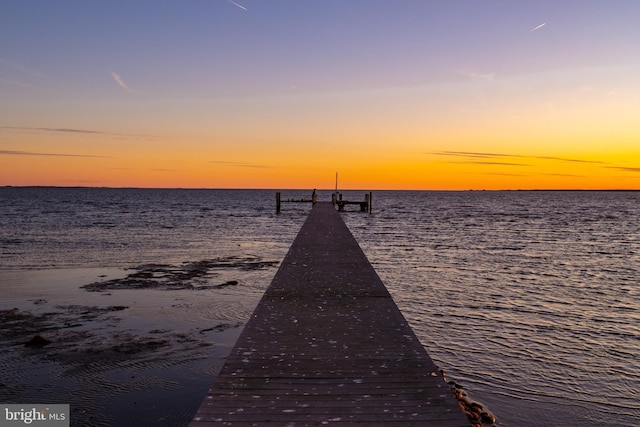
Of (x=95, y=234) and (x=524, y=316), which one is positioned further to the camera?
(x=95, y=234)

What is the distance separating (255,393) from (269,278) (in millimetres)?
13230

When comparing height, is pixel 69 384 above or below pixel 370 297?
below

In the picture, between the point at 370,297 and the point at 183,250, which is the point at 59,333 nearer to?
the point at 370,297

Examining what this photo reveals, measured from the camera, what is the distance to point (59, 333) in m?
11.1

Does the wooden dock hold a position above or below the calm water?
above

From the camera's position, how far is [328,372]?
A: 6062 mm

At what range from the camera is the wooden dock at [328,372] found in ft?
16.3

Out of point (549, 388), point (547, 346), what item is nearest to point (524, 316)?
point (547, 346)

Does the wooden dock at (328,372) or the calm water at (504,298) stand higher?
the wooden dock at (328,372)

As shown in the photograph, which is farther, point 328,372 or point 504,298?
point 504,298

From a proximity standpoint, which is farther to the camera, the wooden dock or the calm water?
the calm water

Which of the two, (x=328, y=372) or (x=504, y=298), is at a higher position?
(x=328, y=372)

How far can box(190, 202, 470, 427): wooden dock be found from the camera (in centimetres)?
497

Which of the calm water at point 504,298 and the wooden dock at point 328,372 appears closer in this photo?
the wooden dock at point 328,372
